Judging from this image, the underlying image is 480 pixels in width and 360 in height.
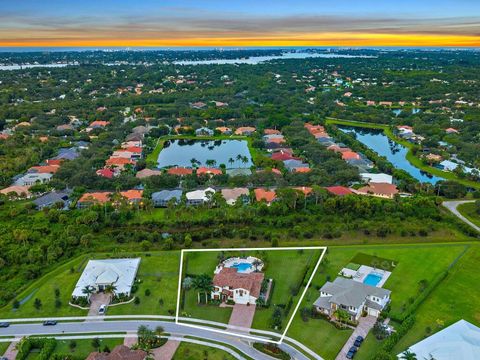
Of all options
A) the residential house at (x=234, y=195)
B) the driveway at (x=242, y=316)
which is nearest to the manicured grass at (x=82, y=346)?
the driveway at (x=242, y=316)

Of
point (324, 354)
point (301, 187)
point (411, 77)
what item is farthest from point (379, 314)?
point (411, 77)

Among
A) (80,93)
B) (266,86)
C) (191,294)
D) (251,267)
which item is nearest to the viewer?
(191,294)

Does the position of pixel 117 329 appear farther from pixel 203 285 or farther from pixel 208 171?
pixel 208 171

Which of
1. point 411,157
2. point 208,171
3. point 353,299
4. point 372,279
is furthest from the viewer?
point 411,157

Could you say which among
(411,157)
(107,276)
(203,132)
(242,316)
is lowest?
(411,157)

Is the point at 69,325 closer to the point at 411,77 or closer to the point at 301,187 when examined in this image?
the point at 301,187

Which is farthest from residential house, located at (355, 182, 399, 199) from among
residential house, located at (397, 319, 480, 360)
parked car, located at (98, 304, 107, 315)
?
parked car, located at (98, 304, 107, 315)

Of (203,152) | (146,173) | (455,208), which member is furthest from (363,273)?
(203,152)
